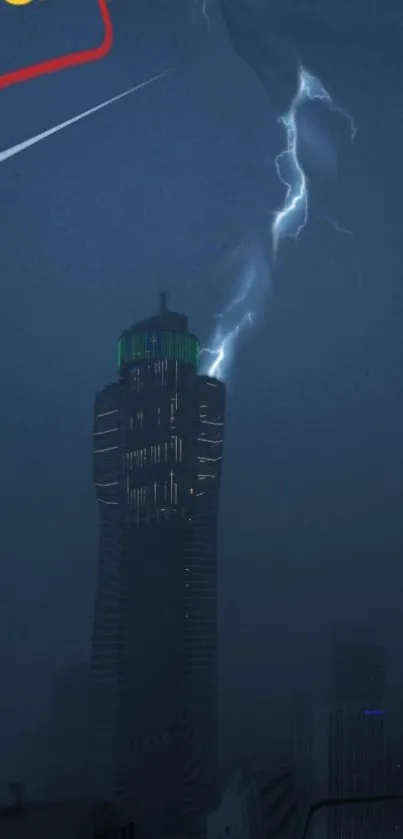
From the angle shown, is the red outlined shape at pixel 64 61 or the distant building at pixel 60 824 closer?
the distant building at pixel 60 824

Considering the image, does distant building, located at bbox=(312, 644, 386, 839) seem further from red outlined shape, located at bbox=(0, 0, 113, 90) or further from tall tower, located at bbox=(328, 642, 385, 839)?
red outlined shape, located at bbox=(0, 0, 113, 90)

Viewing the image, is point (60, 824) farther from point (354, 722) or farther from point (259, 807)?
point (354, 722)

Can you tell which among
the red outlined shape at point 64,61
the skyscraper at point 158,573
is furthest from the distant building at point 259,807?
the red outlined shape at point 64,61

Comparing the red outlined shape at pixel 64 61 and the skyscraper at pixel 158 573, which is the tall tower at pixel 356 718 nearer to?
the skyscraper at pixel 158 573

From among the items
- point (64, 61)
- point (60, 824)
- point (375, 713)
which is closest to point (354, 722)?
point (375, 713)

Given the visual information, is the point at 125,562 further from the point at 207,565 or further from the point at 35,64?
the point at 35,64
